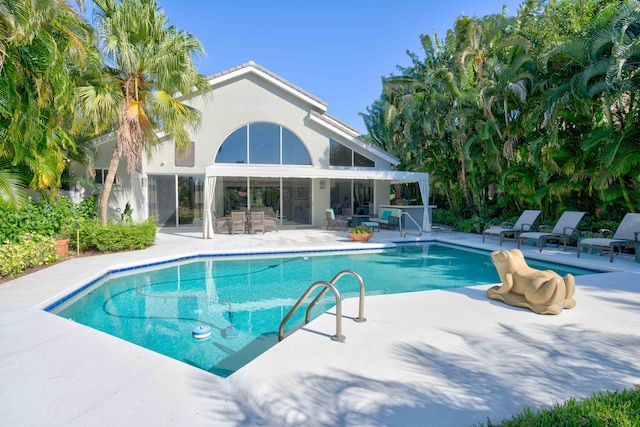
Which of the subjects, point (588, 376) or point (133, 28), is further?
point (133, 28)

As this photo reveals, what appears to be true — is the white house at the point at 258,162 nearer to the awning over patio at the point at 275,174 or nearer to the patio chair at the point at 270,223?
the awning over patio at the point at 275,174

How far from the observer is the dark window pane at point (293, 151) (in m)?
18.5

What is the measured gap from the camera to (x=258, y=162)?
18094 mm

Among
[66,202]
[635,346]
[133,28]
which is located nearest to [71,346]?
[635,346]

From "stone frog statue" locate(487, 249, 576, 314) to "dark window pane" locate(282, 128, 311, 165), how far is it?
13.5 metres

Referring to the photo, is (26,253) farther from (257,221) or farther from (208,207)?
(257,221)

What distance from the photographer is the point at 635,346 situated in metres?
4.38

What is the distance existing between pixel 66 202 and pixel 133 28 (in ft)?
19.0

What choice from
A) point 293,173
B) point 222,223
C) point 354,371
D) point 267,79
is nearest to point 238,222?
point 222,223

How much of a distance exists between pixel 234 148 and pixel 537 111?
12827mm

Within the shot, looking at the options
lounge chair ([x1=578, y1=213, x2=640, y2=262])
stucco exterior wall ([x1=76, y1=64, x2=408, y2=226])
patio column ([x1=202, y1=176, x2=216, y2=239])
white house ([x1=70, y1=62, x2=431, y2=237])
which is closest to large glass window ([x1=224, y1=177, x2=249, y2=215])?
white house ([x1=70, y1=62, x2=431, y2=237])

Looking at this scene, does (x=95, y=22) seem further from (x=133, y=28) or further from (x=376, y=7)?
(x=376, y=7)

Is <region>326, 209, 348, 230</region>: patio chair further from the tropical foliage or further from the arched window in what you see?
the tropical foliage

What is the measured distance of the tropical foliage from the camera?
10.7 m
